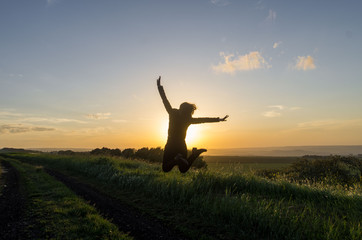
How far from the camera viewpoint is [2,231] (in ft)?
24.2

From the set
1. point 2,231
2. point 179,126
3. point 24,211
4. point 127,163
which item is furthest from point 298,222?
point 127,163

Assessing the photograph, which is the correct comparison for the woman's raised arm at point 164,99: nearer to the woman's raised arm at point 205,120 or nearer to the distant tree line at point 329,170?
the woman's raised arm at point 205,120

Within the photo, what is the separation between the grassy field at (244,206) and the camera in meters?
6.82

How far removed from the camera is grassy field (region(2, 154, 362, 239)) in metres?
6.82

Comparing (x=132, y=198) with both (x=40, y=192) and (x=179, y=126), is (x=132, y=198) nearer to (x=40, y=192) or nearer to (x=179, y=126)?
(x=40, y=192)

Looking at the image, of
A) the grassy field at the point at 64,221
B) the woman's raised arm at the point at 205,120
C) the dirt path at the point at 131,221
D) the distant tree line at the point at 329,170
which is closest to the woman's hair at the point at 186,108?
the woman's raised arm at the point at 205,120

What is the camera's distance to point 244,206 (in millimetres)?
8023

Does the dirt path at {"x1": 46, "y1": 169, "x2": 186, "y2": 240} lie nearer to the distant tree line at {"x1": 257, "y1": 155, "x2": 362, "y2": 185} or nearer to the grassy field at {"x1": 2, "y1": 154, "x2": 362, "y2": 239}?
the grassy field at {"x1": 2, "y1": 154, "x2": 362, "y2": 239}

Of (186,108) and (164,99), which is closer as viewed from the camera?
(186,108)

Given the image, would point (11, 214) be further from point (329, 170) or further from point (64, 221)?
point (329, 170)

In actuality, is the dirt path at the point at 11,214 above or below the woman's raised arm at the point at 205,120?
below

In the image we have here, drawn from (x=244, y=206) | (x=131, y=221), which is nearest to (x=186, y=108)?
(x=244, y=206)

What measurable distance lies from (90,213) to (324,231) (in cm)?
817

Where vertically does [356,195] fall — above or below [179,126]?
below
